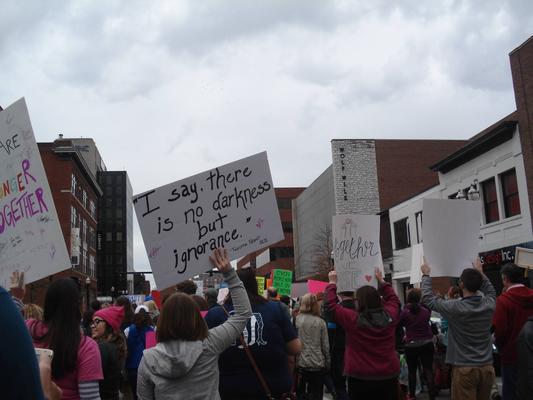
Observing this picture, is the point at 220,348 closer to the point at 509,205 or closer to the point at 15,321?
the point at 15,321

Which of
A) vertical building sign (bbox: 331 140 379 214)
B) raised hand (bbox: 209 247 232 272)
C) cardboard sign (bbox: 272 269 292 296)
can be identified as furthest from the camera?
vertical building sign (bbox: 331 140 379 214)

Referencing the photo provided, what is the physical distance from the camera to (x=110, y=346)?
4.88 m

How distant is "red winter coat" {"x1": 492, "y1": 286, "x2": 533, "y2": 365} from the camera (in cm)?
562

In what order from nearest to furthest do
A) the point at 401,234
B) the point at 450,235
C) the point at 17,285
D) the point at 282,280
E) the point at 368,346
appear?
the point at 17,285, the point at 368,346, the point at 450,235, the point at 282,280, the point at 401,234

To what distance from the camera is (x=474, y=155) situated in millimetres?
25375

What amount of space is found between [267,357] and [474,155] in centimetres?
2333

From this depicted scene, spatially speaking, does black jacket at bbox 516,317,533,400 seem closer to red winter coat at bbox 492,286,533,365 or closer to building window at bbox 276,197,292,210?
red winter coat at bbox 492,286,533,365

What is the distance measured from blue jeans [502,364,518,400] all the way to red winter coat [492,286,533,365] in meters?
0.06

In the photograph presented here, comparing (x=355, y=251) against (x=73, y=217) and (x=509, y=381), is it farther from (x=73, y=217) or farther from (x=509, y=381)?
(x=73, y=217)

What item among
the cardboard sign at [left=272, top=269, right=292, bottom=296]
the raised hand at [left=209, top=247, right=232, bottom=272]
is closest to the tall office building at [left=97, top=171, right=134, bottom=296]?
the cardboard sign at [left=272, top=269, right=292, bottom=296]

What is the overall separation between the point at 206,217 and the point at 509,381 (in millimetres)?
3517

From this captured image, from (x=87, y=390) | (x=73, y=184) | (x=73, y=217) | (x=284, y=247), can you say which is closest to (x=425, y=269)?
(x=87, y=390)

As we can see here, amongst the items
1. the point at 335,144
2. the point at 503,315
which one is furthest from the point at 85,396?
the point at 335,144

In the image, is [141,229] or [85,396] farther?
[141,229]
